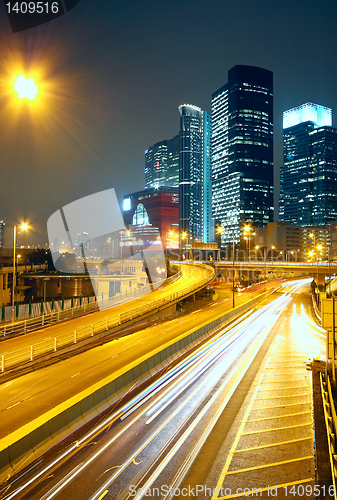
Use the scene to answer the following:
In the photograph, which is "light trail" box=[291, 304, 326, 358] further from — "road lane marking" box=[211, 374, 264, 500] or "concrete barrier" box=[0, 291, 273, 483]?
"concrete barrier" box=[0, 291, 273, 483]

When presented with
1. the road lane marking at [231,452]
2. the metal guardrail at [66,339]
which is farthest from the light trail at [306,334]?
the metal guardrail at [66,339]

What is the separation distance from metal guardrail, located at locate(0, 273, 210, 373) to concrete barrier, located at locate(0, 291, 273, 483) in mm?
4803

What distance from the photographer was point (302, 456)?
923cm

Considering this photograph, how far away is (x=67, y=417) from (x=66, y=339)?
11180mm

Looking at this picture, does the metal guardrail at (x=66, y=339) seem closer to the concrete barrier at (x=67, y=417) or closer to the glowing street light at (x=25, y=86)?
the concrete barrier at (x=67, y=417)

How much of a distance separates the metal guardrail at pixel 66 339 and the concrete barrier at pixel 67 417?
4.80 metres

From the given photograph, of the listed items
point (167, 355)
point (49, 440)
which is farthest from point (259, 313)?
point (49, 440)

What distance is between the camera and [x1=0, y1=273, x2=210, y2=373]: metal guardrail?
16.3 meters

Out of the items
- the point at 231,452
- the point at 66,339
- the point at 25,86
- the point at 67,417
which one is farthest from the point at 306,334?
the point at 25,86

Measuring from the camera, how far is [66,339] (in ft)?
68.4

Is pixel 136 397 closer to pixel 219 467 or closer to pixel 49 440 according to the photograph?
pixel 49 440

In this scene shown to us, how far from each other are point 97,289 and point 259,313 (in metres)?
31.3

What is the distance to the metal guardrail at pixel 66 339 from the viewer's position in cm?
1633

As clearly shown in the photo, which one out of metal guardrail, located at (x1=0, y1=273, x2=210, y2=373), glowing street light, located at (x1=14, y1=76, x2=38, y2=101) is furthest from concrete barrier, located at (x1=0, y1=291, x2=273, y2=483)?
glowing street light, located at (x1=14, y1=76, x2=38, y2=101)
